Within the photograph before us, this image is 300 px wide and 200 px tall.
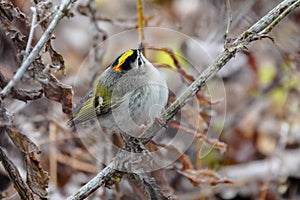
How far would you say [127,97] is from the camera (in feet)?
7.18

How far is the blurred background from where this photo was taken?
8.66 ft

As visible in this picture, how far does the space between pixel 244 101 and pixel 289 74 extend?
3.46 ft

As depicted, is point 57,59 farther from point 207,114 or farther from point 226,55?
point 207,114

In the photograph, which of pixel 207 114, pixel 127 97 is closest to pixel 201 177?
pixel 207 114

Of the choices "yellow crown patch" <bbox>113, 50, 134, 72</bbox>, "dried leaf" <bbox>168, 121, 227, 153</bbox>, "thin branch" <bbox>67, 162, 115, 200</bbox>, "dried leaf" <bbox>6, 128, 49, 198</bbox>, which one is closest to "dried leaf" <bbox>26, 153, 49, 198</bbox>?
"dried leaf" <bbox>6, 128, 49, 198</bbox>

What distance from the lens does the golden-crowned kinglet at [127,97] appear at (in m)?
2.12

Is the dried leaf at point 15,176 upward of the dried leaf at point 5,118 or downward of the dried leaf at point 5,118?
downward

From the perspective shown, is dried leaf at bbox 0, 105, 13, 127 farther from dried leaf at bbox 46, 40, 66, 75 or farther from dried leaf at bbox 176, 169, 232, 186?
dried leaf at bbox 176, 169, 232, 186

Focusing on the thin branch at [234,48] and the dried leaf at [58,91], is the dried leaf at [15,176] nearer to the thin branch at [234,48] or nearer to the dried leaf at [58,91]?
the dried leaf at [58,91]

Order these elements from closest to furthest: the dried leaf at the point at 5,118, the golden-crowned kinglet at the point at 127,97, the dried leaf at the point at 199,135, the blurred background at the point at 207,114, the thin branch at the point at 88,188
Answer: the dried leaf at the point at 5,118
the thin branch at the point at 88,188
the golden-crowned kinglet at the point at 127,97
the dried leaf at the point at 199,135
the blurred background at the point at 207,114

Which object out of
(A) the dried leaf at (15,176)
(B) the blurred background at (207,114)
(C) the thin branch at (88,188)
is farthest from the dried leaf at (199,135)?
(A) the dried leaf at (15,176)

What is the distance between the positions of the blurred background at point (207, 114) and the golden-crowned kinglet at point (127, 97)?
0.38 ft

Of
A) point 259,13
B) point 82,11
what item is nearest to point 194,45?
point 259,13

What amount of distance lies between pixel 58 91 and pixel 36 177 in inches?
13.3
